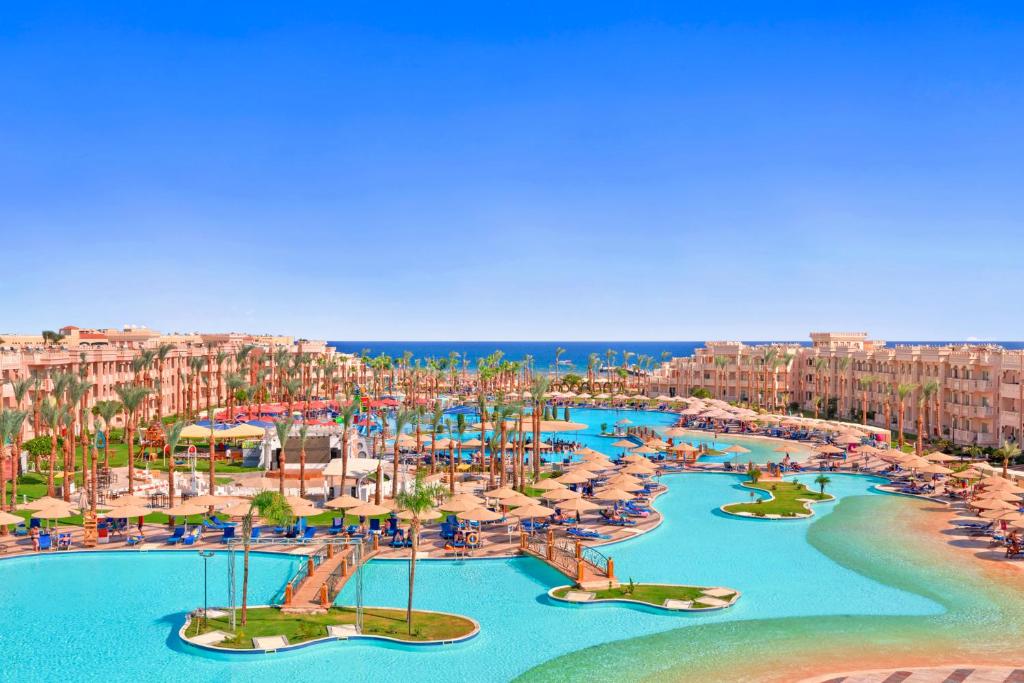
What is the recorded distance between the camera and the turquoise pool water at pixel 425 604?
2405cm

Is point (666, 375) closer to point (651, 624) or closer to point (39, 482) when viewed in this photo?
point (39, 482)

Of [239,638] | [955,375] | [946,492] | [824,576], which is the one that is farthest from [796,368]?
[239,638]

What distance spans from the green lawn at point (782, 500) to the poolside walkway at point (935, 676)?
21655 mm

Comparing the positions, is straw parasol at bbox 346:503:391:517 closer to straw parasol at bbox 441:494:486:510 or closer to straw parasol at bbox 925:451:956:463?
straw parasol at bbox 441:494:486:510

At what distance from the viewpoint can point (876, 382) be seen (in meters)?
94.4

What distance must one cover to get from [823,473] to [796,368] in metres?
54.9

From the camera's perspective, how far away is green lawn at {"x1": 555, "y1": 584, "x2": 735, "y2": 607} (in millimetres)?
29516

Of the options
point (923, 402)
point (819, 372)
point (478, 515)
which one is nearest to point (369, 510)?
point (478, 515)

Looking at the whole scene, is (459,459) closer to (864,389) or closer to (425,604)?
(425,604)

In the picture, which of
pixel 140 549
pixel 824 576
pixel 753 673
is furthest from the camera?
pixel 140 549

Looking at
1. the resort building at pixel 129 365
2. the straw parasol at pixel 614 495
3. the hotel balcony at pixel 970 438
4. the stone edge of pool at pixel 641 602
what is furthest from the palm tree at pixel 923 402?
the resort building at pixel 129 365

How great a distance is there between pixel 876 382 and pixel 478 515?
72.4m

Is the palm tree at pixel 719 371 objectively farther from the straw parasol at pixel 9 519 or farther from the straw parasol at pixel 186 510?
the straw parasol at pixel 9 519

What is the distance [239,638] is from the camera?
984 inches
